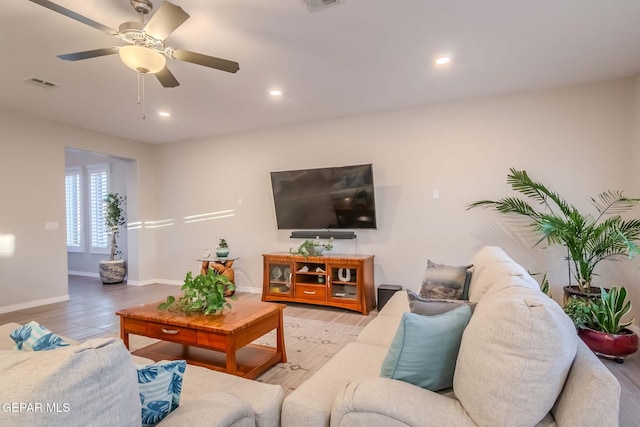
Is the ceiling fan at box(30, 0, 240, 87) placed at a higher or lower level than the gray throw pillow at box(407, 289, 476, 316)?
higher

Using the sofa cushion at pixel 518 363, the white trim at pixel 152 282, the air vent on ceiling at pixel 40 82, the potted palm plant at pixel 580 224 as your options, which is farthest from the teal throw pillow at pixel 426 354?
the white trim at pixel 152 282

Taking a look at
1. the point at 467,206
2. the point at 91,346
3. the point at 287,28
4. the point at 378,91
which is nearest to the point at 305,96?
the point at 378,91

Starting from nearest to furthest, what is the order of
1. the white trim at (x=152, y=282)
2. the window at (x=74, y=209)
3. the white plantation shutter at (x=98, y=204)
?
the white trim at (x=152, y=282), the white plantation shutter at (x=98, y=204), the window at (x=74, y=209)

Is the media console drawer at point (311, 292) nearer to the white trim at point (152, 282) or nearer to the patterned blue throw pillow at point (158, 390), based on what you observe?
the white trim at point (152, 282)

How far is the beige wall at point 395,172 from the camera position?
12.0 ft

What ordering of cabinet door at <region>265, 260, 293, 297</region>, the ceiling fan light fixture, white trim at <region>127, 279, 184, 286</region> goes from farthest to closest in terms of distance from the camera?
white trim at <region>127, 279, 184, 286</region> < cabinet door at <region>265, 260, 293, 297</region> < the ceiling fan light fixture

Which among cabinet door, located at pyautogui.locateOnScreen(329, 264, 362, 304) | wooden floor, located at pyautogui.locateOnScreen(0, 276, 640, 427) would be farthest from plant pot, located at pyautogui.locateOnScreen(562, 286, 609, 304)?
cabinet door, located at pyautogui.locateOnScreen(329, 264, 362, 304)

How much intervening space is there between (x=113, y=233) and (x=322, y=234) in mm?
4247

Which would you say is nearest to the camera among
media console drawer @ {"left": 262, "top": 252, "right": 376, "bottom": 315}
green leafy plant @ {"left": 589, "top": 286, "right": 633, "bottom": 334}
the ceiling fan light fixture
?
the ceiling fan light fixture

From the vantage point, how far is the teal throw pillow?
51.4 inches

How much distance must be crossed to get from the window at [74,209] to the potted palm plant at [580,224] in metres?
7.69

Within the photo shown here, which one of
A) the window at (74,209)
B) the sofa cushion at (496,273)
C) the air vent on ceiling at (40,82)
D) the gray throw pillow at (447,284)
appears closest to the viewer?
the sofa cushion at (496,273)

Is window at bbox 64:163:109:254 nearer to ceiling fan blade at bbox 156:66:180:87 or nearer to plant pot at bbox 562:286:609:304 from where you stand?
ceiling fan blade at bbox 156:66:180:87

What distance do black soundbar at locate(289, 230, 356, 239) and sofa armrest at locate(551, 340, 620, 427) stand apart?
3.60 m
